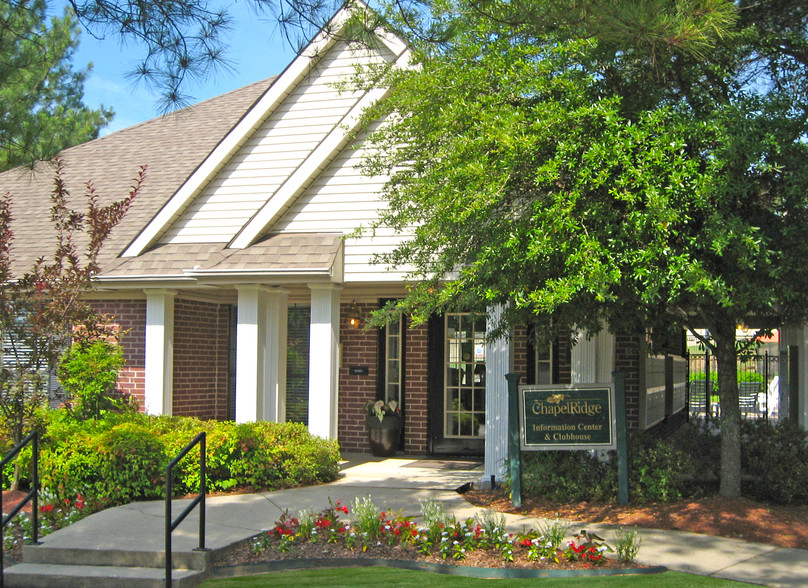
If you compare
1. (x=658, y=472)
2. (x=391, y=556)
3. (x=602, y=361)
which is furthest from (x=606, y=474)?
(x=391, y=556)

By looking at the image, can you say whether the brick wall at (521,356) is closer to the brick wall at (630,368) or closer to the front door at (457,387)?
the front door at (457,387)

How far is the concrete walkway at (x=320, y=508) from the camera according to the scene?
6910 mm

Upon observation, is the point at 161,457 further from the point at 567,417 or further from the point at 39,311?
the point at 567,417

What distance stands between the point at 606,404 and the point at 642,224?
9.37 feet

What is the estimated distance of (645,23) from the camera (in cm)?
658

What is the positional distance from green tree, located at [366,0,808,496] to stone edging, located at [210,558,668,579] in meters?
2.14

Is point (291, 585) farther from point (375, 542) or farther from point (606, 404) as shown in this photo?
point (606, 404)

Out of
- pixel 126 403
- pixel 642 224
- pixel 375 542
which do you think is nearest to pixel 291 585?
pixel 375 542

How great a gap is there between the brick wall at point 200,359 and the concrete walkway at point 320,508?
12.1 ft

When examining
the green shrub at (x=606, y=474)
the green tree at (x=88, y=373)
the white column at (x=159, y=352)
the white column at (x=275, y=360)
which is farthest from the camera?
the white column at (x=159, y=352)

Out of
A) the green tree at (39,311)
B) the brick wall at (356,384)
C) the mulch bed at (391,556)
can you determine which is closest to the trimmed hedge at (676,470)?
the mulch bed at (391,556)

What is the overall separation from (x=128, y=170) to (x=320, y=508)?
9519mm

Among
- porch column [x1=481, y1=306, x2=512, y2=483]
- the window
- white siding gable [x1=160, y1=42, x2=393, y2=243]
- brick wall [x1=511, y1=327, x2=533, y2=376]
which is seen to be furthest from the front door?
white siding gable [x1=160, y1=42, x2=393, y2=243]

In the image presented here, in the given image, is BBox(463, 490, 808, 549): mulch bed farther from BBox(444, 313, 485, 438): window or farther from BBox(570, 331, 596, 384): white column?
BBox(444, 313, 485, 438): window
